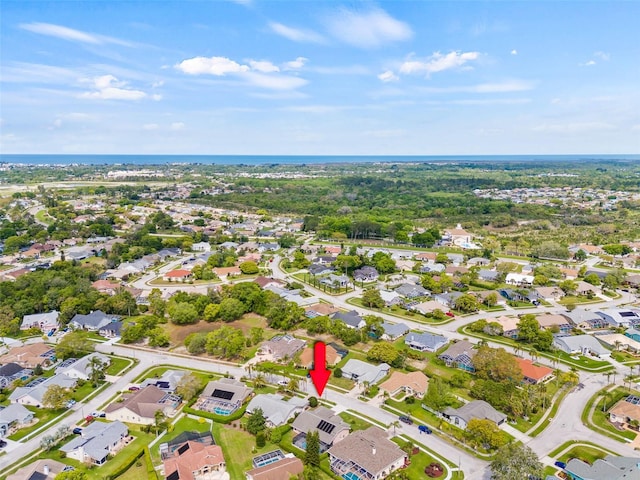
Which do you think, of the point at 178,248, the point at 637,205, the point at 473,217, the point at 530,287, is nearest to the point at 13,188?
the point at 178,248

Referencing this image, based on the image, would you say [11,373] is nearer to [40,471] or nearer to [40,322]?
[40,322]

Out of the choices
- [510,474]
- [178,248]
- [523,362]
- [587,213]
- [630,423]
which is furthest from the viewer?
[587,213]

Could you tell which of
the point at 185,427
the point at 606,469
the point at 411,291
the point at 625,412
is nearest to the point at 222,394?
the point at 185,427

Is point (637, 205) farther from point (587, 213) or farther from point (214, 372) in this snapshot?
point (214, 372)

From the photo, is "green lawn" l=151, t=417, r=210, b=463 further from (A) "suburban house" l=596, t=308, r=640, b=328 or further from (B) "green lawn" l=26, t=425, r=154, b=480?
(A) "suburban house" l=596, t=308, r=640, b=328

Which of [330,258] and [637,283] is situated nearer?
[637,283]

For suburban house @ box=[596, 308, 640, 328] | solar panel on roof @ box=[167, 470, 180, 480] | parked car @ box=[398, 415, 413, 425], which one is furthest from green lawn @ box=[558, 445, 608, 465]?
suburban house @ box=[596, 308, 640, 328]
